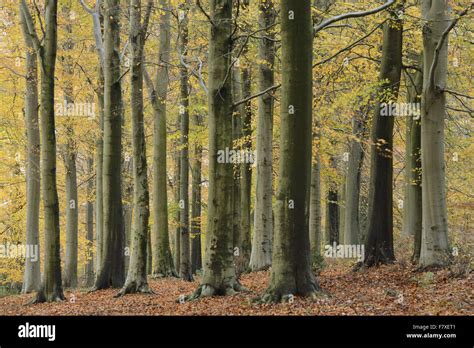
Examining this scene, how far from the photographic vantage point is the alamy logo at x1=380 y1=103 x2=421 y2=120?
582 inches

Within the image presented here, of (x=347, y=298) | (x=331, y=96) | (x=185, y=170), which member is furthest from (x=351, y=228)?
(x=347, y=298)

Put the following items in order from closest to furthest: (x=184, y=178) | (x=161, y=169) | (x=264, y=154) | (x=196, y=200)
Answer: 1. (x=264, y=154)
2. (x=161, y=169)
3. (x=184, y=178)
4. (x=196, y=200)

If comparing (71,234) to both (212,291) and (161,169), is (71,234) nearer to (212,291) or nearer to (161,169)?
(161,169)

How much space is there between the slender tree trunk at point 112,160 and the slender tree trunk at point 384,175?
7.03 m

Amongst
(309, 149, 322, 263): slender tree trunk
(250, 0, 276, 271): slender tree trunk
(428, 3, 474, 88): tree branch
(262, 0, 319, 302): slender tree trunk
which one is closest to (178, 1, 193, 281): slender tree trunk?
(250, 0, 276, 271): slender tree trunk

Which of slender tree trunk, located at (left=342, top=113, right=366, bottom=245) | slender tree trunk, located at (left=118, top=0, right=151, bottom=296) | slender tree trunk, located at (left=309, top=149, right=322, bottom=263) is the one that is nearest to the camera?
slender tree trunk, located at (left=118, top=0, right=151, bottom=296)

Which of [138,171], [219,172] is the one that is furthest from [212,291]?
[138,171]

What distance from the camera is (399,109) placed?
51.8 feet

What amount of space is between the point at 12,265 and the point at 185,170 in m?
14.0

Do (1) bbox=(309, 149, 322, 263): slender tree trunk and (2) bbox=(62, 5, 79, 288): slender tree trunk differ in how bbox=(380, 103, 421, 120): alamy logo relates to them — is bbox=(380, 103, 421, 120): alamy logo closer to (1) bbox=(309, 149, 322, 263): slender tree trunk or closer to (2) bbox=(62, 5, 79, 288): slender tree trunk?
(1) bbox=(309, 149, 322, 263): slender tree trunk
